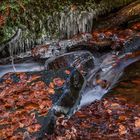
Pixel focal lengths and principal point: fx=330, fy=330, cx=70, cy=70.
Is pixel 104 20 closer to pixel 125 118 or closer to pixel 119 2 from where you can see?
pixel 119 2

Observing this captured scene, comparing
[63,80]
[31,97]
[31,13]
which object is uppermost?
[31,13]

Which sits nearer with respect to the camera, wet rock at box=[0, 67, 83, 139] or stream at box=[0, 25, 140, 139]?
wet rock at box=[0, 67, 83, 139]

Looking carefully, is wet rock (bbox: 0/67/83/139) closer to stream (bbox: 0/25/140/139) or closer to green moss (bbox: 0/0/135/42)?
stream (bbox: 0/25/140/139)

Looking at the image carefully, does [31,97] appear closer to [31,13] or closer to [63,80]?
[63,80]

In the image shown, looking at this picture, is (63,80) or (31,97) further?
(63,80)

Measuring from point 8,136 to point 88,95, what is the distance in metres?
2.38

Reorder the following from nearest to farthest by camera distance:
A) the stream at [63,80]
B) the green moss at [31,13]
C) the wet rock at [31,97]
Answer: the wet rock at [31,97], the stream at [63,80], the green moss at [31,13]

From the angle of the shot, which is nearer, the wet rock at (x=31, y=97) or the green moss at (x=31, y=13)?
the wet rock at (x=31, y=97)

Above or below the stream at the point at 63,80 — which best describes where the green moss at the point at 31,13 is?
above

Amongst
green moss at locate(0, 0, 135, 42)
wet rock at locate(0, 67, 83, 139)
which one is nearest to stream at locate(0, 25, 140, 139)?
wet rock at locate(0, 67, 83, 139)

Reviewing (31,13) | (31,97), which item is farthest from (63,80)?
(31,13)

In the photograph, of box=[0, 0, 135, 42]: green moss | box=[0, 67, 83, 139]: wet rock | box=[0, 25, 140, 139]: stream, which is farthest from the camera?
box=[0, 0, 135, 42]: green moss

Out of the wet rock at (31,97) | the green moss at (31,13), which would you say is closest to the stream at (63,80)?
the wet rock at (31,97)

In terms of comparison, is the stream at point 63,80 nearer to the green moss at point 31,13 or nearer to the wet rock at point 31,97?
the wet rock at point 31,97
